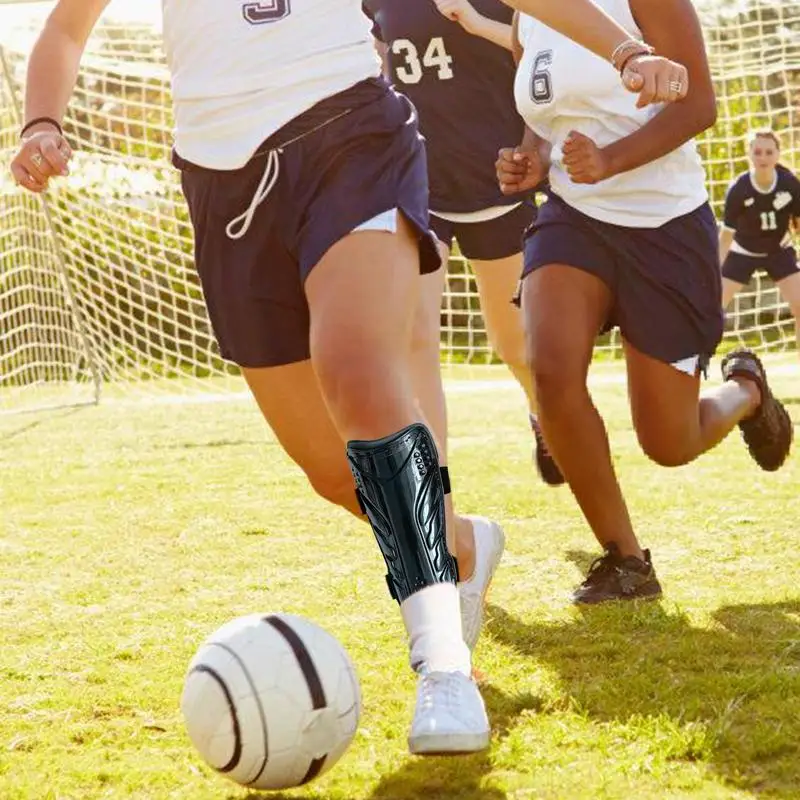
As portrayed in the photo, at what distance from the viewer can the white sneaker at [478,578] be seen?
3.27 m

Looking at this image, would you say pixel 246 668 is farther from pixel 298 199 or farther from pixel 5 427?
pixel 5 427

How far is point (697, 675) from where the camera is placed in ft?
11.0

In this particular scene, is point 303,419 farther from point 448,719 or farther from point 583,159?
point 583,159

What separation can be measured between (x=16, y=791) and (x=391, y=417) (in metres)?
0.96

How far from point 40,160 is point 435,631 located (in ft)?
3.94

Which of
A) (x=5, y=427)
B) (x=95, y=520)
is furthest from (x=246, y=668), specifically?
(x=5, y=427)

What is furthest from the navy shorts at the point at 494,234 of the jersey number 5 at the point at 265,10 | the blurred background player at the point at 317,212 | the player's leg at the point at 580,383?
the jersey number 5 at the point at 265,10

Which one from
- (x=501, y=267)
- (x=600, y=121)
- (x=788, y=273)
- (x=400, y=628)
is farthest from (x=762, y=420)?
(x=788, y=273)

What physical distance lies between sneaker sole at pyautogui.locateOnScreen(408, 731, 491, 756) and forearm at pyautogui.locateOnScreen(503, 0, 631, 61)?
141cm

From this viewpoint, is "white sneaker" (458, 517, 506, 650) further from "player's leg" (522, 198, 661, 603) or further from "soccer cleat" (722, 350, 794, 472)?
"soccer cleat" (722, 350, 794, 472)

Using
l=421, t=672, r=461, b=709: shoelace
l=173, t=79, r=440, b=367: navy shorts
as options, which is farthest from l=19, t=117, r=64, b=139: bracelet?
l=421, t=672, r=461, b=709: shoelace

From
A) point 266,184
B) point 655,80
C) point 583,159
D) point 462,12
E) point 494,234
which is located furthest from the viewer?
point 494,234

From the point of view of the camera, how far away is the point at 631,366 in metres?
4.34

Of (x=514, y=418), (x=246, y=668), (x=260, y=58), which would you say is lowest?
(x=514, y=418)
